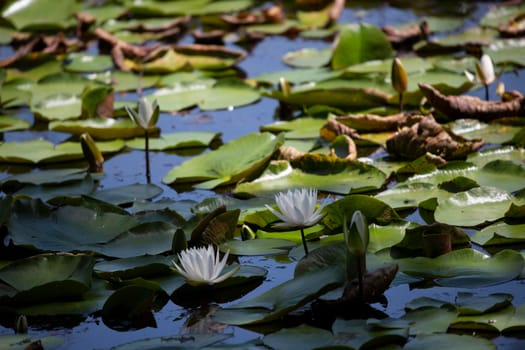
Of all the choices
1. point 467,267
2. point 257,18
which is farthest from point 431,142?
point 257,18

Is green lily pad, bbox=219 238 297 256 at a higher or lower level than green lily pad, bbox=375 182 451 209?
higher

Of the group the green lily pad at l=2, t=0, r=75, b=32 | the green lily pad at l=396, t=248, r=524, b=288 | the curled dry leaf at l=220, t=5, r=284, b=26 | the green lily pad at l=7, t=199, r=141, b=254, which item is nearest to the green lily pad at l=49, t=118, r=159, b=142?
the green lily pad at l=7, t=199, r=141, b=254

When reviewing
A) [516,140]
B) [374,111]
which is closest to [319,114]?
[374,111]

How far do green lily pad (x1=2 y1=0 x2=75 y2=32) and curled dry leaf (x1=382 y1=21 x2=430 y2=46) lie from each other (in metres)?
2.05

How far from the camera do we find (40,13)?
17.7 ft

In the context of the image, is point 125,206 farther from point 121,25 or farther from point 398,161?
point 121,25

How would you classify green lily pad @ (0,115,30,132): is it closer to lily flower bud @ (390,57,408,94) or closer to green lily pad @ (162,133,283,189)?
green lily pad @ (162,133,283,189)

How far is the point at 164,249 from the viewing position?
209cm

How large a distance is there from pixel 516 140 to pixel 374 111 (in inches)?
23.7

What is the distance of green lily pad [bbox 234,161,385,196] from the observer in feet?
8.20

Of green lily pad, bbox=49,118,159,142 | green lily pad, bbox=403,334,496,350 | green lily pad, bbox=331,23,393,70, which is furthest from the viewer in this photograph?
green lily pad, bbox=331,23,393,70

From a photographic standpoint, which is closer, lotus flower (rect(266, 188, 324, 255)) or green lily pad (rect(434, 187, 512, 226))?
lotus flower (rect(266, 188, 324, 255))

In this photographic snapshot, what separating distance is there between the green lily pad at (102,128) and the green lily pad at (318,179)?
2.33 ft

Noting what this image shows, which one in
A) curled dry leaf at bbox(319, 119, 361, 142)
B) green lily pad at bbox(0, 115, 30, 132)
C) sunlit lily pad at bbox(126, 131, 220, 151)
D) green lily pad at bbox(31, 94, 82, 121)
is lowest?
green lily pad at bbox(0, 115, 30, 132)
